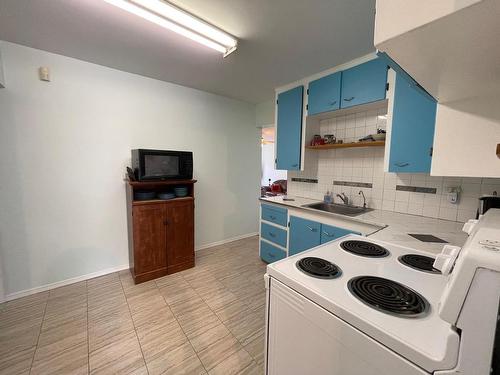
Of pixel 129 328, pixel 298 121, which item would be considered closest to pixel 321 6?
pixel 298 121

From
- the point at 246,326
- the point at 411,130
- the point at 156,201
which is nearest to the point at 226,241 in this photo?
the point at 156,201

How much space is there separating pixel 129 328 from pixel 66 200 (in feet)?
5.14

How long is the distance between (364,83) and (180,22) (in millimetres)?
1755

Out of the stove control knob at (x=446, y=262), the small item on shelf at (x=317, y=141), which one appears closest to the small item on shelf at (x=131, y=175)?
the small item on shelf at (x=317, y=141)

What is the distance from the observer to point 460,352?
17.5 inches

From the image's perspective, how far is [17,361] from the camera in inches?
56.1

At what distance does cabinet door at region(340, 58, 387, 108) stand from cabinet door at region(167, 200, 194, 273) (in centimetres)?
224

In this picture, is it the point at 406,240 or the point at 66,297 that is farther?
the point at 66,297

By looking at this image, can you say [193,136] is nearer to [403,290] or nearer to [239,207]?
A: [239,207]

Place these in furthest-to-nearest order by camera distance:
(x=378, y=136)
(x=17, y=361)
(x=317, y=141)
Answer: (x=317, y=141) → (x=378, y=136) → (x=17, y=361)

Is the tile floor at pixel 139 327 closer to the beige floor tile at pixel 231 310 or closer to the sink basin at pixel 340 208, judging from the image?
the beige floor tile at pixel 231 310

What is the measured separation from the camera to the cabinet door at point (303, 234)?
217 cm

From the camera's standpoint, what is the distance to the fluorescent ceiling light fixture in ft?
4.61

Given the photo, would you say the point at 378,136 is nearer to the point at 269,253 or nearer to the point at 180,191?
the point at 269,253
